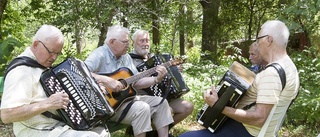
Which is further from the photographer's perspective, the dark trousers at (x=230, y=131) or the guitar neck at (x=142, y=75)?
the guitar neck at (x=142, y=75)

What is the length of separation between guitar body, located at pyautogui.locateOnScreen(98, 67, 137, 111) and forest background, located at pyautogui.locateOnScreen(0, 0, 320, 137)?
122 centimetres

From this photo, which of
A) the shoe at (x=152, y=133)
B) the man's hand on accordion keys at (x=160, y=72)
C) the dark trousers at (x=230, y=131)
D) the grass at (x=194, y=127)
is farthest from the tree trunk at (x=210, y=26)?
the dark trousers at (x=230, y=131)

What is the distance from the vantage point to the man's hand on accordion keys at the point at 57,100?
248cm

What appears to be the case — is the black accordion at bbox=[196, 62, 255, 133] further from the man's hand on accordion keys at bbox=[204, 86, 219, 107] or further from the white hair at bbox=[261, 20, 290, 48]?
the white hair at bbox=[261, 20, 290, 48]

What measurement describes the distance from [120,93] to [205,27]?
Result: 5964 mm

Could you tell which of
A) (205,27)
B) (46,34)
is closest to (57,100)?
(46,34)

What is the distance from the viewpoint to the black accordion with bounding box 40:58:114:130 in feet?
8.65

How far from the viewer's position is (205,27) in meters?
9.09

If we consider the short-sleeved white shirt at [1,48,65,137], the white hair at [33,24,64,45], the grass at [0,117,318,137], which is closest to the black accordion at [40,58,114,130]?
the short-sleeved white shirt at [1,48,65,137]

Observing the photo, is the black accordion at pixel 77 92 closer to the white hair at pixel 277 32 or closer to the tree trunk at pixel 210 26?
the white hair at pixel 277 32

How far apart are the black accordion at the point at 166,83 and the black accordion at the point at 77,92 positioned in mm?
1081

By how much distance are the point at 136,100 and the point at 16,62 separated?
Result: 3.95 feet

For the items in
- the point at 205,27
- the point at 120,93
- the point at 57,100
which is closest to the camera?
the point at 57,100

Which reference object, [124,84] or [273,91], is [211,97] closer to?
[273,91]
